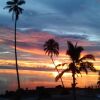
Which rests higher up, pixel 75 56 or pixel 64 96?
pixel 75 56

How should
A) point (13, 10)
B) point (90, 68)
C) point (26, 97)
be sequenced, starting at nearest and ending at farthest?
1. point (90, 68)
2. point (13, 10)
3. point (26, 97)

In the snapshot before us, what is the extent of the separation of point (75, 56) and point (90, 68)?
562 centimetres

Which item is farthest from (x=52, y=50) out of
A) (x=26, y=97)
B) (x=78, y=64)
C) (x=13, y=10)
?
(x=78, y=64)

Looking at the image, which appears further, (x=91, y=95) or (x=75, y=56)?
(x=91, y=95)

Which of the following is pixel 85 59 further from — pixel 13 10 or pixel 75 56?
pixel 13 10

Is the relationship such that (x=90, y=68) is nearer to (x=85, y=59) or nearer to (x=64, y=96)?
(x=85, y=59)

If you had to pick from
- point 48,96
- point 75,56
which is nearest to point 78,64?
point 75,56

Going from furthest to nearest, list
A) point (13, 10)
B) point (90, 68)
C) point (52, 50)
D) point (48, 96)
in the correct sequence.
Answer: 1. point (52, 50)
2. point (48, 96)
3. point (13, 10)
4. point (90, 68)

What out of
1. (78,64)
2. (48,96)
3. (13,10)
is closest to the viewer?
(78,64)

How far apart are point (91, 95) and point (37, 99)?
12700mm

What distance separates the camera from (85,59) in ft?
255

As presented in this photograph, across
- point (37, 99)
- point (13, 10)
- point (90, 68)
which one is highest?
point (13, 10)

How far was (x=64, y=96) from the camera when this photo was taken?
97.7 m

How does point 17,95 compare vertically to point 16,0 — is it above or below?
below
